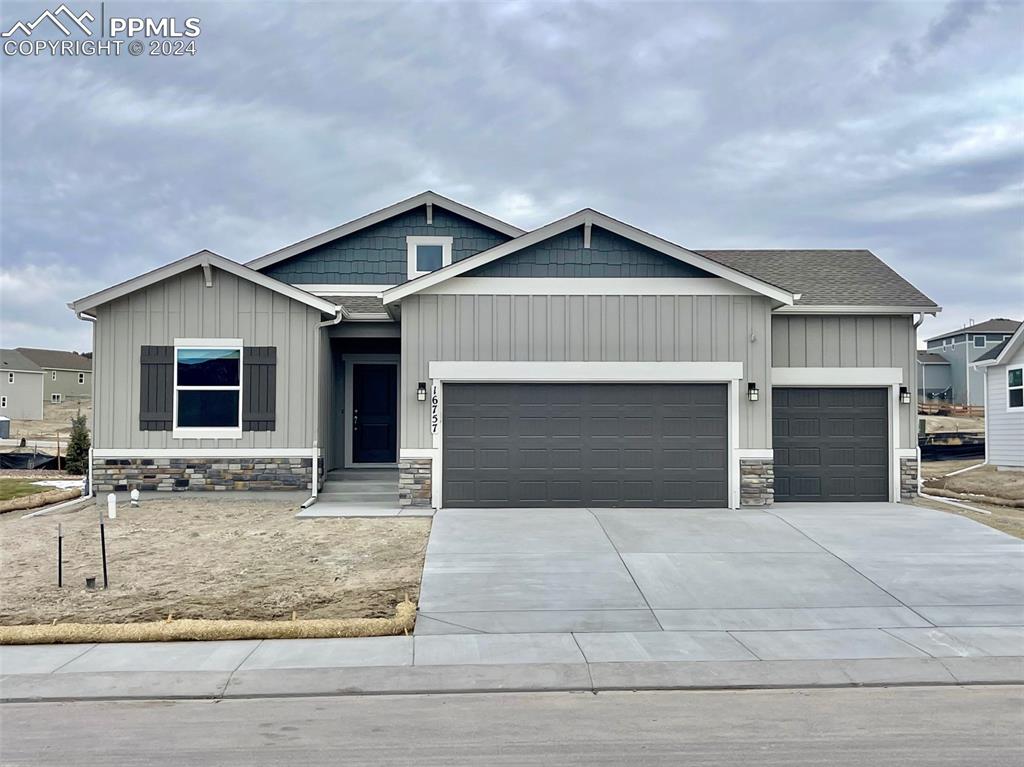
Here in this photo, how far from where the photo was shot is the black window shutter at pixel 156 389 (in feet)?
46.8

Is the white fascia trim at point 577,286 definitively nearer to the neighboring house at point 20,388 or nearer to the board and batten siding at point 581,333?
the board and batten siding at point 581,333

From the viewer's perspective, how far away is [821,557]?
34.3 ft

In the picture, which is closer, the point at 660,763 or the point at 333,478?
the point at 660,763

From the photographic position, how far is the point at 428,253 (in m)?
17.5

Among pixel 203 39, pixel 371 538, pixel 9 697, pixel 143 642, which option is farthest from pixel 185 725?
pixel 203 39

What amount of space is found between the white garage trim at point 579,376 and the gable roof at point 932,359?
48.3 metres

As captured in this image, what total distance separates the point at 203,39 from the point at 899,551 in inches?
509

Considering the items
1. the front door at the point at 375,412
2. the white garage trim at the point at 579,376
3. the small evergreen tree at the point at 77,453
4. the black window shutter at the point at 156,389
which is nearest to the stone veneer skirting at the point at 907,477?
the white garage trim at the point at 579,376

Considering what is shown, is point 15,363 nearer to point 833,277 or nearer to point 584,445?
point 584,445

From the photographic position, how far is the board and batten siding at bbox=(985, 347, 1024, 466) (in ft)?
80.1

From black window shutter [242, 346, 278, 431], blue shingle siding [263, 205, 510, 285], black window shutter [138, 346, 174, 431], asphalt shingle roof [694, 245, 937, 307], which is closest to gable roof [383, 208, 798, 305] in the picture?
asphalt shingle roof [694, 245, 937, 307]

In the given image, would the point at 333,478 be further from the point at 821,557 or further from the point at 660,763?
the point at 660,763

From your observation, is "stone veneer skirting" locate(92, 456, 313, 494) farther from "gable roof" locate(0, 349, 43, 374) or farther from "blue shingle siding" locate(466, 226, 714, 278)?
"gable roof" locate(0, 349, 43, 374)

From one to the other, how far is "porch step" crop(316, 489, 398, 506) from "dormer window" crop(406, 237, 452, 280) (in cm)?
513
